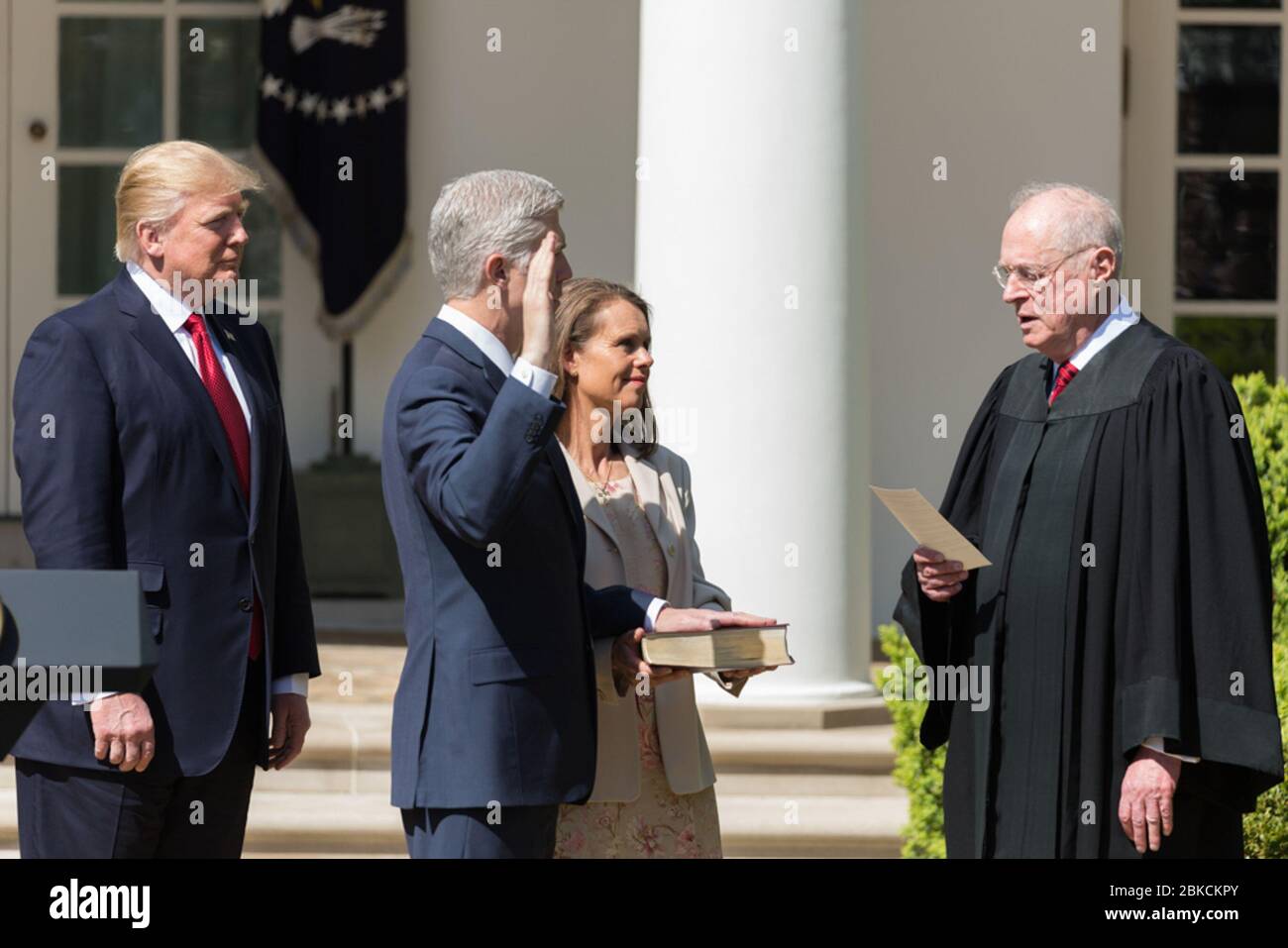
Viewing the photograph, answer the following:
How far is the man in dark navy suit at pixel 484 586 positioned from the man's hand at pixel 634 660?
6.3 inches

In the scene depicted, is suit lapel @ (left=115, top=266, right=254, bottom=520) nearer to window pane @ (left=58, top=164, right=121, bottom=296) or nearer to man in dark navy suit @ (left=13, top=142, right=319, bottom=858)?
man in dark navy suit @ (left=13, top=142, right=319, bottom=858)

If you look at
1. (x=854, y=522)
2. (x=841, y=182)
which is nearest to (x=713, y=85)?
(x=841, y=182)

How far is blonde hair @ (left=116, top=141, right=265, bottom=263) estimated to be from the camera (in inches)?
135

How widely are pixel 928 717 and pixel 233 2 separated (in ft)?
21.1

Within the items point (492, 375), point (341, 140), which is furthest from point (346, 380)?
point (492, 375)

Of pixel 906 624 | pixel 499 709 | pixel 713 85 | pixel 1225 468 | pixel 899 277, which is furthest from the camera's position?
pixel 899 277

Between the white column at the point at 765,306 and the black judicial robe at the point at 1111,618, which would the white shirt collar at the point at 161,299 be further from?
the white column at the point at 765,306

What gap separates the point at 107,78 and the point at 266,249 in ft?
3.88

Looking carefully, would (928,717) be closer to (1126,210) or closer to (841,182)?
(841,182)

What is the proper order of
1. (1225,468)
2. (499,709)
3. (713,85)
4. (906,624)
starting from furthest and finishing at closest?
(713,85)
(906,624)
(1225,468)
(499,709)

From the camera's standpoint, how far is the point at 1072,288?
11.9 feet

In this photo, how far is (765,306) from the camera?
6180mm

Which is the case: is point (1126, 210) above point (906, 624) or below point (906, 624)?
above

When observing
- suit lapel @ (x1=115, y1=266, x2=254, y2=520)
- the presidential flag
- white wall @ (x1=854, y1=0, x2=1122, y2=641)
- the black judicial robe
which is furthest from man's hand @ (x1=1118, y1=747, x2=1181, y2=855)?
the presidential flag
